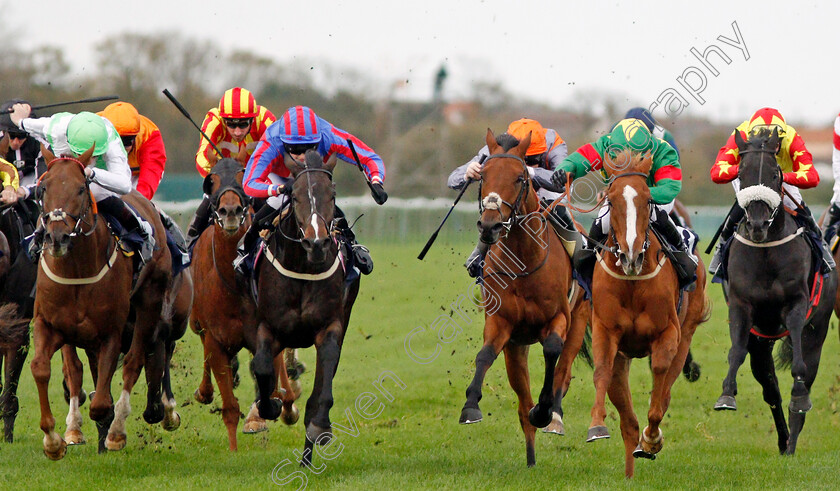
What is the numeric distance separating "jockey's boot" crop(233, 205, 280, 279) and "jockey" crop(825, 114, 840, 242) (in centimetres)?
486

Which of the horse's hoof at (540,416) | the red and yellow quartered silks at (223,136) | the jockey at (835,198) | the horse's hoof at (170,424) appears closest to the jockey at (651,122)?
the jockey at (835,198)

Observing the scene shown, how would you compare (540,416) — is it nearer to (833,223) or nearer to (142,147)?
(142,147)

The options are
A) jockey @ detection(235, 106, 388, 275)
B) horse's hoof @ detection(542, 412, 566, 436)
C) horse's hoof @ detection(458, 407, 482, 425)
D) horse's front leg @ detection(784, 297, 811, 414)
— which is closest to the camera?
horse's hoof @ detection(458, 407, 482, 425)

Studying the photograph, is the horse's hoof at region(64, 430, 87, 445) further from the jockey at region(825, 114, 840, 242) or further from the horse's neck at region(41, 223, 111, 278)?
the jockey at region(825, 114, 840, 242)

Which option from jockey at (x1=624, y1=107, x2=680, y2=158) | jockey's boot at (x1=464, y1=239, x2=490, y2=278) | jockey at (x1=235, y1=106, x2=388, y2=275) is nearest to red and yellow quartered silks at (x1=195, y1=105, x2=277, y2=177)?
jockey at (x1=235, y1=106, x2=388, y2=275)

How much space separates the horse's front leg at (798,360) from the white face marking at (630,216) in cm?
198

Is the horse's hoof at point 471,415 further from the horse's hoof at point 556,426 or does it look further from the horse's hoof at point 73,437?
the horse's hoof at point 73,437

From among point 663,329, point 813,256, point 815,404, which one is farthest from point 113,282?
point 815,404

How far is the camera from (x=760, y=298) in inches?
321

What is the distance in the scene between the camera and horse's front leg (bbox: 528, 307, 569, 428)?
7.14 metres

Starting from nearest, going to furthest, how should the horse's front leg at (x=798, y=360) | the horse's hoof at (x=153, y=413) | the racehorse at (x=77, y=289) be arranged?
the racehorse at (x=77, y=289)
the horse's front leg at (x=798, y=360)
the horse's hoof at (x=153, y=413)

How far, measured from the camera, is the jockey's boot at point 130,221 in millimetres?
7492

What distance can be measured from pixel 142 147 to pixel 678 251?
4.28 metres

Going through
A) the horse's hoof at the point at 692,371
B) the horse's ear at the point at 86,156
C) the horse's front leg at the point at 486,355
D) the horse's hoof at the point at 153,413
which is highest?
the horse's ear at the point at 86,156
